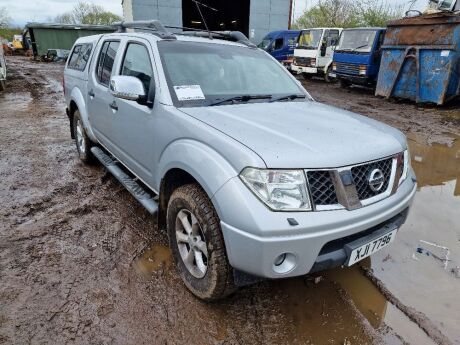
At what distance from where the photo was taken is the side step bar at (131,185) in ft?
9.70

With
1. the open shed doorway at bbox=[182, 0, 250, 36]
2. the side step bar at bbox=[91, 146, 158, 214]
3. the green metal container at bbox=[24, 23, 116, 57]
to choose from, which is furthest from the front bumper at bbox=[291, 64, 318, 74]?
the green metal container at bbox=[24, 23, 116, 57]

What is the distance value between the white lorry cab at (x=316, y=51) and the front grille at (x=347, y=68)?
5.45 ft

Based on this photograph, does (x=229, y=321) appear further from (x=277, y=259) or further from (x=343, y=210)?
(x=343, y=210)

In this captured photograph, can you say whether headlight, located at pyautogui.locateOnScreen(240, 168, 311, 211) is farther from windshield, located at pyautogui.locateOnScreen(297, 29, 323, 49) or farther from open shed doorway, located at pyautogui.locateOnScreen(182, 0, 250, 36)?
open shed doorway, located at pyautogui.locateOnScreen(182, 0, 250, 36)

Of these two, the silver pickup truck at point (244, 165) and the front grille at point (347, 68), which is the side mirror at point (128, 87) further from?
→ the front grille at point (347, 68)

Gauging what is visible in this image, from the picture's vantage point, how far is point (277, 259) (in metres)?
1.89

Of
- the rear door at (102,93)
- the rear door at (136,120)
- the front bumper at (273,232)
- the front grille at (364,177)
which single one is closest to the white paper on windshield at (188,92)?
the rear door at (136,120)

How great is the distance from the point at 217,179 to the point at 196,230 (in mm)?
519

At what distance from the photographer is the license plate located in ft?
6.84

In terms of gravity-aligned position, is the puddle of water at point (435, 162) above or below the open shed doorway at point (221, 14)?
below

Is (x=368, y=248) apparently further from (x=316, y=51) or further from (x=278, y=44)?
(x=278, y=44)

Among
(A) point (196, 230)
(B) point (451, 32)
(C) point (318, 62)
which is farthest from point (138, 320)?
(C) point (318, 62)

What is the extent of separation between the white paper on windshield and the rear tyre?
250cm

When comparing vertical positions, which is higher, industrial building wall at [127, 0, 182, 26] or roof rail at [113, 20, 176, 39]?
industrial building wall at [127, 0, 182, 26]
